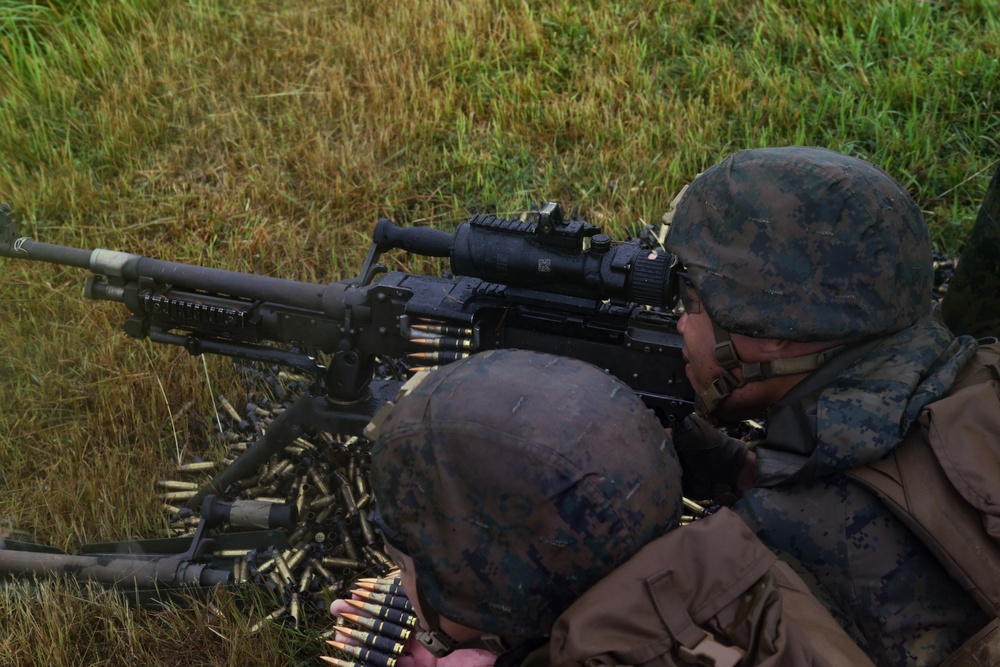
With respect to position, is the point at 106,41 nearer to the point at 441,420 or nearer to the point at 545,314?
the point at 545,314

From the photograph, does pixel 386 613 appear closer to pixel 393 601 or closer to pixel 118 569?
pixel 393 601

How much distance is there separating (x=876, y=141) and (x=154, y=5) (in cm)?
573

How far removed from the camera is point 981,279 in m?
4.79

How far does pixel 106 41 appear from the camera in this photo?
7391 millimetres

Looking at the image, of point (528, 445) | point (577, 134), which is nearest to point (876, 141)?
point (577, 134)

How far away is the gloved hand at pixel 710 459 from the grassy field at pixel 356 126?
8.02 feet

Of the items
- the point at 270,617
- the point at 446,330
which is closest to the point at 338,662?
the point at 270,617

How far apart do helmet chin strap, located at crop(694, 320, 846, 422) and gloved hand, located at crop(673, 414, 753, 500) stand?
1.12ft

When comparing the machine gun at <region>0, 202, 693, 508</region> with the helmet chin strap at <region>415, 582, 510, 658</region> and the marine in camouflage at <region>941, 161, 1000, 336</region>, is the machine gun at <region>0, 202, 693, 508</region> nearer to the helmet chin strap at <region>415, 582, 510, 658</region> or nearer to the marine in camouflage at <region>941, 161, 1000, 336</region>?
the helmet chin strap at <region>415, 582, 510, 658</region>

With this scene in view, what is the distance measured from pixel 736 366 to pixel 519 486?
1363mm

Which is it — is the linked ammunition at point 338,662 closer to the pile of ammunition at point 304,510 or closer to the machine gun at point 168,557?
the pile of ammunition at point 304,510

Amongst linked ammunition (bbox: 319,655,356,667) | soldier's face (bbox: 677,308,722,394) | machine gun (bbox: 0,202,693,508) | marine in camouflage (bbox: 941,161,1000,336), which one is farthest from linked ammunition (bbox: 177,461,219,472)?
marine in camouflage (bbox: 941,161,1000,336)

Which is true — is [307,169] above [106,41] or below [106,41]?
below

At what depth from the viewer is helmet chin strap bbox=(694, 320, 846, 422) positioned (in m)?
3.36
